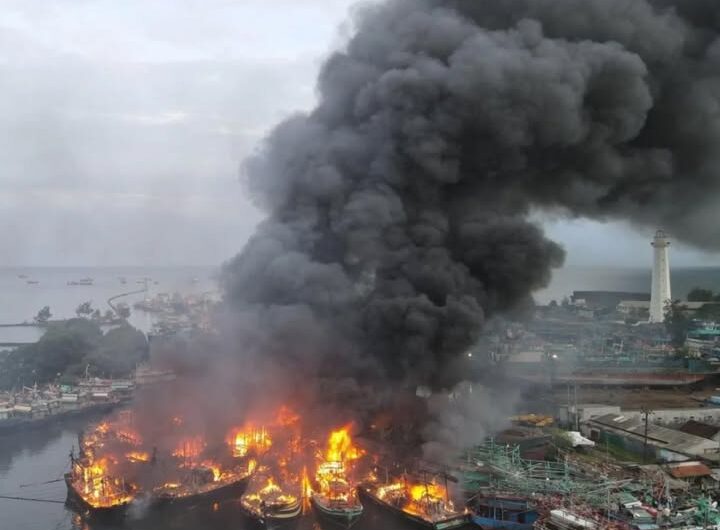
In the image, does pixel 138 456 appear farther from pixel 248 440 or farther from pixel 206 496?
pixel 248 440

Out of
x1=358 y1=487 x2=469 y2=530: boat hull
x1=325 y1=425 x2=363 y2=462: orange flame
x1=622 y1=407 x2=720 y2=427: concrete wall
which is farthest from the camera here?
x1=622 y1=407 x2=720 y2=427: concrete wall

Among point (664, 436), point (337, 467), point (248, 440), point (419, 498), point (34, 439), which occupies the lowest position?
point (34, 439)

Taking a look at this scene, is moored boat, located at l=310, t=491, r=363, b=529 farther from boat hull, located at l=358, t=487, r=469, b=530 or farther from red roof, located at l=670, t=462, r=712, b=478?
red roof, located at l=670, t=462, r=712, b=478

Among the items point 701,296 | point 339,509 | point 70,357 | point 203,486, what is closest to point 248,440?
point 203,486

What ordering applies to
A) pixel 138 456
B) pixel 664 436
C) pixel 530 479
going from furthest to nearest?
pixel 138 456 → pixel 664 436 → pixel 530 479

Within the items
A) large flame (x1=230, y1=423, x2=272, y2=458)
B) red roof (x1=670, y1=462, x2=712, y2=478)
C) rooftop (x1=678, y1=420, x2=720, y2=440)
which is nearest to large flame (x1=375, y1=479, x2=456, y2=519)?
large flame (x1=230, y1=423, x2=272, y2=458)

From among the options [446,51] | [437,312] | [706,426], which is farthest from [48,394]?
[706,426]
